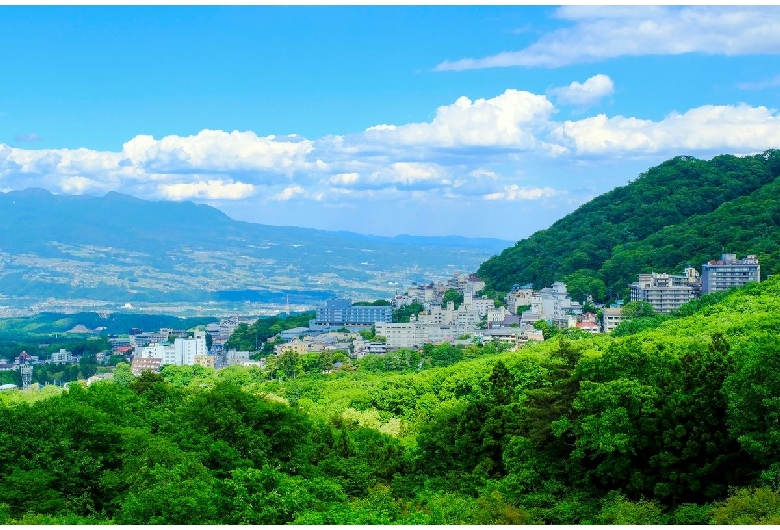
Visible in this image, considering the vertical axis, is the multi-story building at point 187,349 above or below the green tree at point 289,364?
below

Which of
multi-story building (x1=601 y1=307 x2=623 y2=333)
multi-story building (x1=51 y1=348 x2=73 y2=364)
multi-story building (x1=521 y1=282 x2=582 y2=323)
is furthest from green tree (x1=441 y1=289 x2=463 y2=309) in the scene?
multi-story building (x1=51 y1=348 x2=73 y2=364)

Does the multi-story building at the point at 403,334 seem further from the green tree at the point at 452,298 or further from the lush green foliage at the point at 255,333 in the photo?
the lush green foliage at the point at 255,333

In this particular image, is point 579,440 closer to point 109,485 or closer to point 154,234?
point 109,485

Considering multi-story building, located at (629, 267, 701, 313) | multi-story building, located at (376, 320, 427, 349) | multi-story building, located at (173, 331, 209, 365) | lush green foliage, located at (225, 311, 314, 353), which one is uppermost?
multi-story building, located at (629, 267, 701, 313)

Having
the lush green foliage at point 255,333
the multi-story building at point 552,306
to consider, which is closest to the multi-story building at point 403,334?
the multi-story building at point 552,306

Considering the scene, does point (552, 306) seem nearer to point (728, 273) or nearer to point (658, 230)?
point (728, 273)

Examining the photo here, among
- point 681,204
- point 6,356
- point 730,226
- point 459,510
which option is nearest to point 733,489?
point 459,510

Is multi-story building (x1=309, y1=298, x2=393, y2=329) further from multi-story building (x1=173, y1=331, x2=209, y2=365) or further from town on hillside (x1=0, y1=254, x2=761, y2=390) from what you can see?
multi-story building (x1=173, y1=331, x2=209, y2=365)
